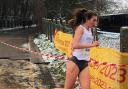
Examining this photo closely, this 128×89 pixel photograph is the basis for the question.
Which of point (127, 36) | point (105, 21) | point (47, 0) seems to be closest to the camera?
point (127, 36)

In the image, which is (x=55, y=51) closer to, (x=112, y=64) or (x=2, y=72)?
(x=2, y=72)

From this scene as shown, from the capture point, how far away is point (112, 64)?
7.92 meters

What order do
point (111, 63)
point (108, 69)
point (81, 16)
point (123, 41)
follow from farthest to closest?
point (108, 69)
point (111, 63)
point (123, 41)
point (81, 16)

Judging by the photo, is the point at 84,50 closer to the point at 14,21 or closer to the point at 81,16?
the point at 81,16

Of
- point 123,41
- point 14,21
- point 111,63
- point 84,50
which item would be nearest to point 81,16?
point 84,50

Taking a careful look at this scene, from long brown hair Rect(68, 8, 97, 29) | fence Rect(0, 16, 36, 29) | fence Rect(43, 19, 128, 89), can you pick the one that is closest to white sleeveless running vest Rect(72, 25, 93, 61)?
long brown hair Rect(68, 8, 97, 29)

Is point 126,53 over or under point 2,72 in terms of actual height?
over

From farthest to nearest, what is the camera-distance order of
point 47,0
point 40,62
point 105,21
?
point 47,0, point 105,21, point 40,62

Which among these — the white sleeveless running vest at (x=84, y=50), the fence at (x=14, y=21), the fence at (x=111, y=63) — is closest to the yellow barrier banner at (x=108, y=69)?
the fence at (x=111, y=63)

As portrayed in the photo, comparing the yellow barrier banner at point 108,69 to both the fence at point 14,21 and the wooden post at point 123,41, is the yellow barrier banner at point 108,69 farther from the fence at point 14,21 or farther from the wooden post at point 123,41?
the fence at point 14,21

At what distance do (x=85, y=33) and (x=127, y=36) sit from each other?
866 millimetres

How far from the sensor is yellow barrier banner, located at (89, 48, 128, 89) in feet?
24.6

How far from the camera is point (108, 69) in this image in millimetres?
8164

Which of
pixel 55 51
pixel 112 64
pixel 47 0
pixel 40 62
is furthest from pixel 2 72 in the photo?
pixel 47 0
